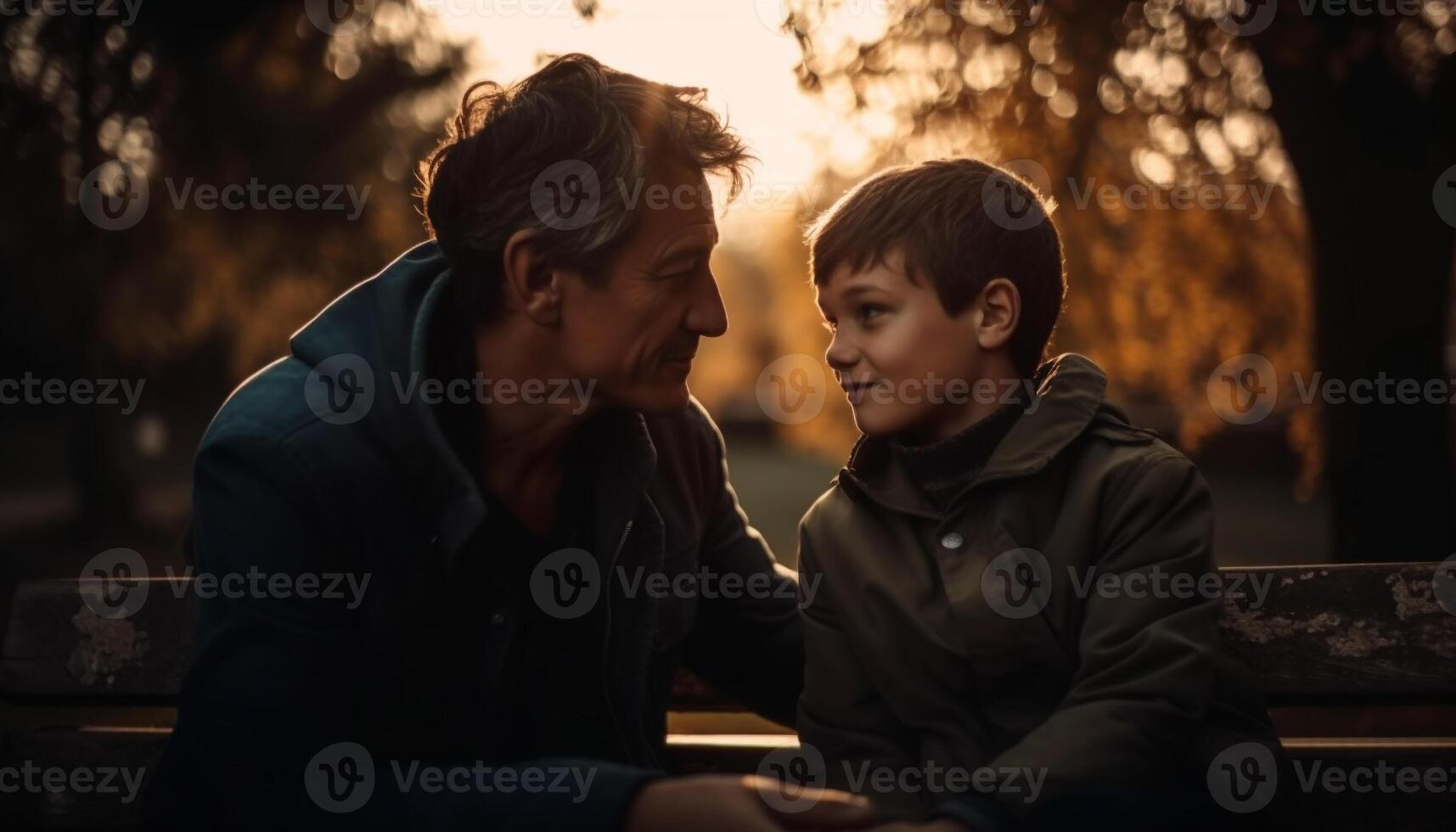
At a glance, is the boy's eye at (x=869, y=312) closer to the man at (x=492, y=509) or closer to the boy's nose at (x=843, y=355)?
the boy's nose at (x=843, y=355)

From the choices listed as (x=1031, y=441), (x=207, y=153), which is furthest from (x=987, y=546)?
(x=207, y=153)

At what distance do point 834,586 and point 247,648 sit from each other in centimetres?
106

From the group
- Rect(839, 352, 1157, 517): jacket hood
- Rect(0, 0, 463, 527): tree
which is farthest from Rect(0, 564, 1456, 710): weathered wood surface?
Rect(0, 0, 463, 527): tree

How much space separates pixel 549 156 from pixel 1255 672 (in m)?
1.69

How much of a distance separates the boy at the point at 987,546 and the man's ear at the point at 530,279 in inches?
20.5

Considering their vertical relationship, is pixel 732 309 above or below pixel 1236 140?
below

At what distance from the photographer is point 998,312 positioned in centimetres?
263

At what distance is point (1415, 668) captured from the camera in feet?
8.54

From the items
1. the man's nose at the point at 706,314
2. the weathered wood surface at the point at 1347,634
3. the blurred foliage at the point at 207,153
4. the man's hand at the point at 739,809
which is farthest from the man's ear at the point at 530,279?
the blurred foliage at the point at 207,153

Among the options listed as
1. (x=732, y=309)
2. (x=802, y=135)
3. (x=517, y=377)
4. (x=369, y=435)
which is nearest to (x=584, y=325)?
(x=517, y=377)

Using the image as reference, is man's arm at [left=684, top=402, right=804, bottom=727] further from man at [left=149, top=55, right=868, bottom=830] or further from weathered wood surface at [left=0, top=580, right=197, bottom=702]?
weathered wood surface at [left=0, top=580, right=197, bottom=702]

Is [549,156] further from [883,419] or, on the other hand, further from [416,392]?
[883,419]

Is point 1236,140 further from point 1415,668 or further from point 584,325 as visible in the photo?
point 584,325

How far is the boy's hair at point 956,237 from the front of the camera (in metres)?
2.55
